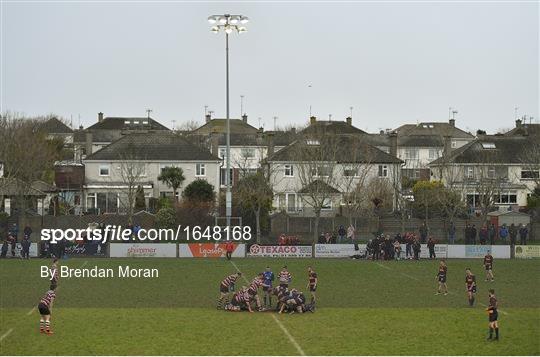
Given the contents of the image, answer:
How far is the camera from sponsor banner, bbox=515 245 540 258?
60.0m

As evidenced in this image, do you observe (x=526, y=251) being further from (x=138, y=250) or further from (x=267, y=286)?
(x=267, y=286)

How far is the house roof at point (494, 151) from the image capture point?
3590 inches

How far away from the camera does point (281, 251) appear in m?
59.4

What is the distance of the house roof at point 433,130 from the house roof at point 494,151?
79.5ft

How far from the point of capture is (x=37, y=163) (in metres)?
78.0

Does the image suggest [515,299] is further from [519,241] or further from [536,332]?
[519,241]

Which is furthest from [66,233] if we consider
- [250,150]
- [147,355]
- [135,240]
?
[250,150]

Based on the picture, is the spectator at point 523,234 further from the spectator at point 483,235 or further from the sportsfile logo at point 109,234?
the sportsfile logo at point 109,234

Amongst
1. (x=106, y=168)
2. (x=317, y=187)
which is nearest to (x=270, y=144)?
(x=106, y=168)

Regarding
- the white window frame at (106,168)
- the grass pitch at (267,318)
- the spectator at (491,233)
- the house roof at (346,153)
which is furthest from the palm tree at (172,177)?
the grass pitch at (267,318)

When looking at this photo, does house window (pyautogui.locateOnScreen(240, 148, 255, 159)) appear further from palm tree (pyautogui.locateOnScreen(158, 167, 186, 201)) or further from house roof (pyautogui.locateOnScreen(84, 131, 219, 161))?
palm tree (pyautogui.locateOnScreen(158, 167, 186, 201))

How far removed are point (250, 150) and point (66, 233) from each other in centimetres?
4609

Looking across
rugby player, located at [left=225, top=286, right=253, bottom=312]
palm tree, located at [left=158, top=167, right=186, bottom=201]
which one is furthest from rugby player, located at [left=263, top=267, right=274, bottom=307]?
palm tree, located at [left=158, top=167, right=186, bottom=201]

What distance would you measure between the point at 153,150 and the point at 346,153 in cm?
1759
